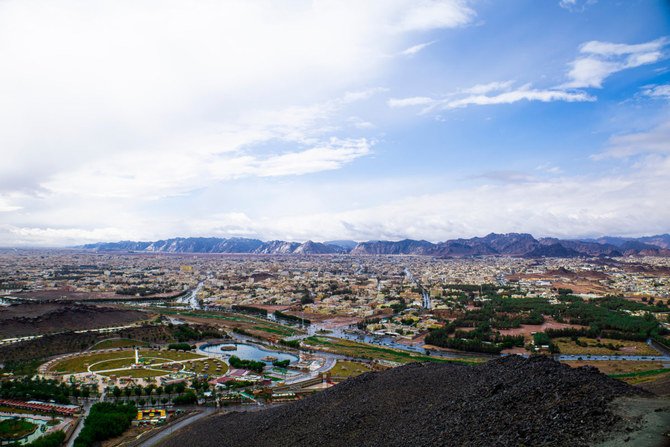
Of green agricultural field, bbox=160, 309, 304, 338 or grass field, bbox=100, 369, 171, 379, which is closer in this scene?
grass field, bbox=100, 369, 171, 379

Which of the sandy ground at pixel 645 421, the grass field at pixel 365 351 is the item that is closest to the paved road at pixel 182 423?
the grass field at pixel 365 351

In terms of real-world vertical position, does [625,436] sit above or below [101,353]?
above

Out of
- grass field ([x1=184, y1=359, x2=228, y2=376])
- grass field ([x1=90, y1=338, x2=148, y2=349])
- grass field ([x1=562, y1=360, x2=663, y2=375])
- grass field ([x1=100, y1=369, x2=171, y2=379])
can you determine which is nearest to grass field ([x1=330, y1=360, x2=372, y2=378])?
grass field ([x1=184, y1=359, x2=228, y2=376])

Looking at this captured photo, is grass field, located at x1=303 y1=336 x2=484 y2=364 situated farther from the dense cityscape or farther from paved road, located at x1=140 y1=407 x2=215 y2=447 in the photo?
paved road, located at x1=140 y1=407 x2=215 y2=447

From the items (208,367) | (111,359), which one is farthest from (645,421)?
(111,359)

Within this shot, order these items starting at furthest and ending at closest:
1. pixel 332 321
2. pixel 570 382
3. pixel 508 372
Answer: pixel 332 321, pixel 508 372, pixel 570 382

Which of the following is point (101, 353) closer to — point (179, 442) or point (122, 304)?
point (179, 442)

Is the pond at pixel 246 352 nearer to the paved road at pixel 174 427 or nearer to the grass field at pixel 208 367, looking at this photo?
the grass field at pixel 208 367

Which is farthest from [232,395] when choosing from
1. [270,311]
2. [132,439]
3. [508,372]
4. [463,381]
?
[270,311]
